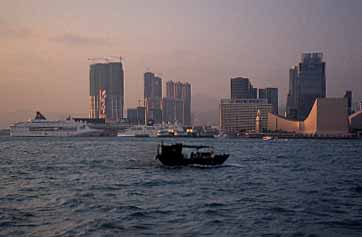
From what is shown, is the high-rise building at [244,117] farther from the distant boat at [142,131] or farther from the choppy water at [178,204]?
the choppy water at [178,204]

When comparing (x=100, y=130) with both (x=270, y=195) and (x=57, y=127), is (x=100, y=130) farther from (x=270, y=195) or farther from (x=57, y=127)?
(x=270, y=195)

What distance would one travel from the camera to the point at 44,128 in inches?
5197

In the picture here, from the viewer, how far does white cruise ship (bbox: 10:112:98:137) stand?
132000 mm

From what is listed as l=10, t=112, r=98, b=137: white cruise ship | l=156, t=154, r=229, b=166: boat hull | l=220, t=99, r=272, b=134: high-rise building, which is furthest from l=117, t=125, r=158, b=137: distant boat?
l=156, t=154, r=229, b=166: boat hull

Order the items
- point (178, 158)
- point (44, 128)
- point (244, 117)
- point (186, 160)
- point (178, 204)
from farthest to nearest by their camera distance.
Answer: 1. point (244, 117)
2. point (44, 128)
3. point (186, 160)
4. point (178, 158)
5. point (178, 204)

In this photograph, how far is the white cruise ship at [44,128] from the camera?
5197 inches

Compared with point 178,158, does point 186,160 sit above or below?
below

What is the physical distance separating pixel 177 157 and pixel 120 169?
4.51 metres

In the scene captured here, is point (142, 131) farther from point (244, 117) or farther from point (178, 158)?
point (178, 158)

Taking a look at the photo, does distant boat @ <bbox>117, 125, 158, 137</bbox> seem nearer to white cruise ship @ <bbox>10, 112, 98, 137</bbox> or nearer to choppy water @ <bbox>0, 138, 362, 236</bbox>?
white cruise ship @ <bbox>10, 112, 98, 137</bbox>

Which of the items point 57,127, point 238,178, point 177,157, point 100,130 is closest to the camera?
point 238,178

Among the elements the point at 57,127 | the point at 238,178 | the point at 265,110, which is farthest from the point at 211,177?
the point at 265,110

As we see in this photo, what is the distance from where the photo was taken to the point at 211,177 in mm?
28469

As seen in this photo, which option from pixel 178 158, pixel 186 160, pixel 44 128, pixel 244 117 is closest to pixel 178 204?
pixel 178 158
